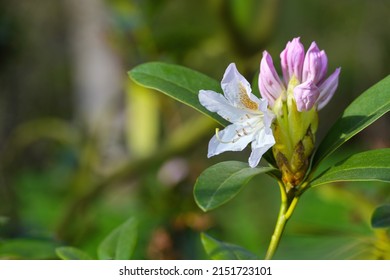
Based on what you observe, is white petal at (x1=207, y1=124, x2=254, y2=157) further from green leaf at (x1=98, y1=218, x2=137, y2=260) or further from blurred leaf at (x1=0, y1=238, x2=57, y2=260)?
blurred leaf at (x1=0, y1=238, x2=57, y2=260)

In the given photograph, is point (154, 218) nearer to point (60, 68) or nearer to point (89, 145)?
point (89, 145)

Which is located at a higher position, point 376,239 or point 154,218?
point 376,239

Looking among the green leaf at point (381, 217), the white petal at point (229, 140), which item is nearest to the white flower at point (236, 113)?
the white petal at point (229, 140)

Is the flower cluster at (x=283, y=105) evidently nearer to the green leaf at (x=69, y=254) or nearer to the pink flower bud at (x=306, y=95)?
the pink flower bud at (x=306, y=95)

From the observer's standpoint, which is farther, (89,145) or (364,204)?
(89,145)

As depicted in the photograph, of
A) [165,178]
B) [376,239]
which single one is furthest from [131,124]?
[376,239]

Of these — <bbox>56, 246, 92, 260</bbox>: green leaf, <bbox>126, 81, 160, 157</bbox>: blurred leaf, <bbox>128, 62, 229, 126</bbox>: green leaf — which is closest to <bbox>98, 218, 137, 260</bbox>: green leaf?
<bbox>56, 246, 92, 260</bbox>: green leaf

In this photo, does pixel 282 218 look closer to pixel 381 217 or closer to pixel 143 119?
pixel 381 217
